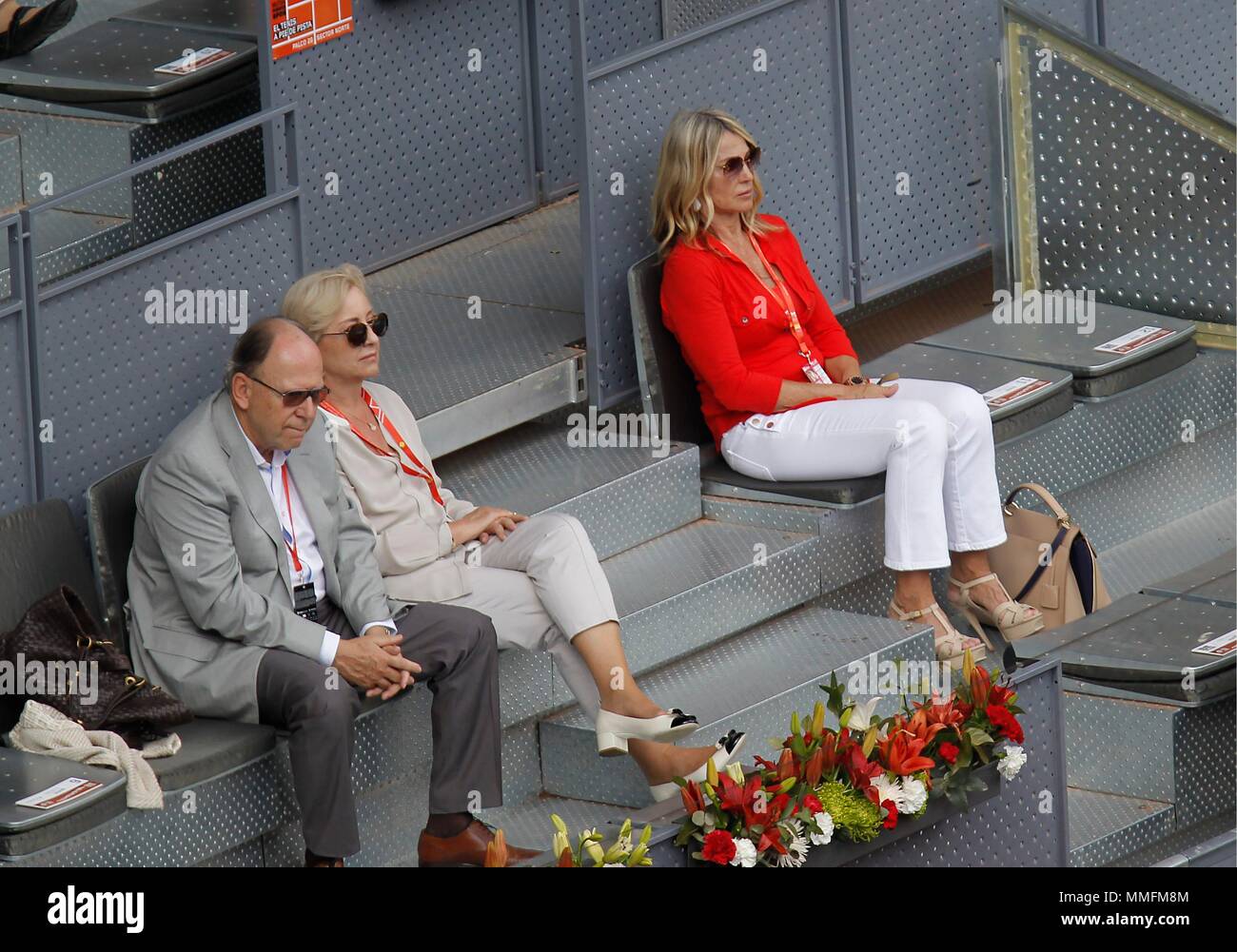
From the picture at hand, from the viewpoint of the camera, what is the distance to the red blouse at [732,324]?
670 centimetres

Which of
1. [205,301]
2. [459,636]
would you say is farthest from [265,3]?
[459,636]

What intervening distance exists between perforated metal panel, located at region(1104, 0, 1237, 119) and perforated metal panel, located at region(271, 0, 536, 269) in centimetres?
236

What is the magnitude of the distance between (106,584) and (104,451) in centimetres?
44

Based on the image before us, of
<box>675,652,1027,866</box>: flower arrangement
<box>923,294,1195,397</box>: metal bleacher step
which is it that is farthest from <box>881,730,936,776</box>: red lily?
<box>923,294,1195,397</box>: metal bleacher step

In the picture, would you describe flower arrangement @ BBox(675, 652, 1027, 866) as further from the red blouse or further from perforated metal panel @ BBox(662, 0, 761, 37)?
perforated metal panel @ BBox(662, 0, 761, 37)

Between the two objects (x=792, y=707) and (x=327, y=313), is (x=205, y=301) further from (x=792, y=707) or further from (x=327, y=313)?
(x=792, y=707)

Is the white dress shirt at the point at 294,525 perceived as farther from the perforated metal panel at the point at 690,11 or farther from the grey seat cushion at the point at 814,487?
the perforated metal panel at the point at 690,11

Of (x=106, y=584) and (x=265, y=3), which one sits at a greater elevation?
(x=265, y=3)

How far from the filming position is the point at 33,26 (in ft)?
25.6

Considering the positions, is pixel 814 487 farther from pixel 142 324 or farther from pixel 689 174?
pixel 142 324

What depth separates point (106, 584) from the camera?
18.6 feet

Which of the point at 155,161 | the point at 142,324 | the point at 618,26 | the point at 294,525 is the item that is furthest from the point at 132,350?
the point at 618,26

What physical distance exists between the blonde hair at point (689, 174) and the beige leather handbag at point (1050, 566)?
1275 millimetres

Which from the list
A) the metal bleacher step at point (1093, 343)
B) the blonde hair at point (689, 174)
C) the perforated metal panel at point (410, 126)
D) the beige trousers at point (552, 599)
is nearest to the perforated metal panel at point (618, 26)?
the perforated metal panel at point (410, 126)
